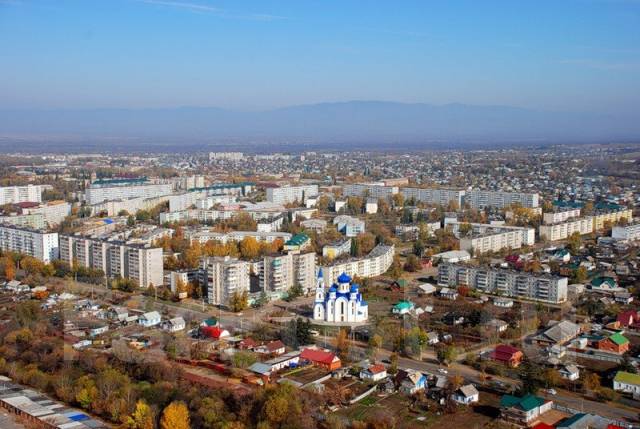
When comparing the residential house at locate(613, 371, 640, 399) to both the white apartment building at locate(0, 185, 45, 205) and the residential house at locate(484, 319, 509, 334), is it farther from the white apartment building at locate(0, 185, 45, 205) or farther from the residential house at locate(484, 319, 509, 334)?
the white apartment building at locate(0, 185, 45, 205)

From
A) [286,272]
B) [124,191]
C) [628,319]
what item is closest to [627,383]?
[628,319]

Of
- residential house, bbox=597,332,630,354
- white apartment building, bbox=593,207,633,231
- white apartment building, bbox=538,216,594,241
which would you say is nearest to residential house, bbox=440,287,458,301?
residential house, bbox=597,332,630,354

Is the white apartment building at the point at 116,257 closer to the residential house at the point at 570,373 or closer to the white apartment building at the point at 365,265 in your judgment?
the white apartment building at the point at 365,265

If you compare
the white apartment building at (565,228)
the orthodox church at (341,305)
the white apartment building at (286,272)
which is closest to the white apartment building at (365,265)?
the white apartment building at (286,272)

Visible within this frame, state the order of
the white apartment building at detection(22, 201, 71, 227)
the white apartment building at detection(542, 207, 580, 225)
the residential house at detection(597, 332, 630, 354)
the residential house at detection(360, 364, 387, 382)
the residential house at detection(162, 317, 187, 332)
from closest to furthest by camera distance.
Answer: the residential house at detection(360, 364, 387, 382)
the residential house at detection(597, 332, 630, 354)
the residential house at detection(162, 317, 187, 332)
the white apartment building at detection(542, 207, 580, 225)
the white apartment building at detection(22, 201, 71, 227)

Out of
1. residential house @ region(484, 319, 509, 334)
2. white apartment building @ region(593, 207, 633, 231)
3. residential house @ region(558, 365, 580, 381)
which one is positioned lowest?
residential house @ region(558, 365, 580, 381)

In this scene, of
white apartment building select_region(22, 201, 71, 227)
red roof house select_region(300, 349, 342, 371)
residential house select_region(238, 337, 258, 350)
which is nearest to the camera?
red roof house select_region(300, 349, 342, 371)

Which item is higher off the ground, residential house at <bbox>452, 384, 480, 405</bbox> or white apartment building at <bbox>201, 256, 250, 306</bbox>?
white apartment building at <bbox>201, 256, 250, 306</bbox>
